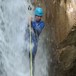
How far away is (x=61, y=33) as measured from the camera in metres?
8.11

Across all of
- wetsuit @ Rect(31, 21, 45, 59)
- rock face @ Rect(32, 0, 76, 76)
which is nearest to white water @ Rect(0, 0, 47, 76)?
wetsuit @ Rect(31, 21, 45, 59)

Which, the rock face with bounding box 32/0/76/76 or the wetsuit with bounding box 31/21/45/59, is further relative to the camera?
the rock face with bounding box 32/0/76/76

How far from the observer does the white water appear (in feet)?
26.4

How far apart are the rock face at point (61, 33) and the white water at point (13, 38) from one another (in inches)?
19.0

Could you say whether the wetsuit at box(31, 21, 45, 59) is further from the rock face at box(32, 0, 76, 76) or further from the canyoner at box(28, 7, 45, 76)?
the rock face at box(32, 0, 76, 76)

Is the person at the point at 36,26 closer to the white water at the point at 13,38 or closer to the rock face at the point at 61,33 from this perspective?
the white water at the point at 13,38

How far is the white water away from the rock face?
0.48 metres

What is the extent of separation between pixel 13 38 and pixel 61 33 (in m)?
0.95

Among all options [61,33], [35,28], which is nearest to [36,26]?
[35,28]

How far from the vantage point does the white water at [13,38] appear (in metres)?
8.04

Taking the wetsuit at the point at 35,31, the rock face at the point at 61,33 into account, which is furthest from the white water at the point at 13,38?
the rock face at the point at 61,33

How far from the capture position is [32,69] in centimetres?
824

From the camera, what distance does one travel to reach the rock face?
795 centimetres

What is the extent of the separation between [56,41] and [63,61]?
475 mm
